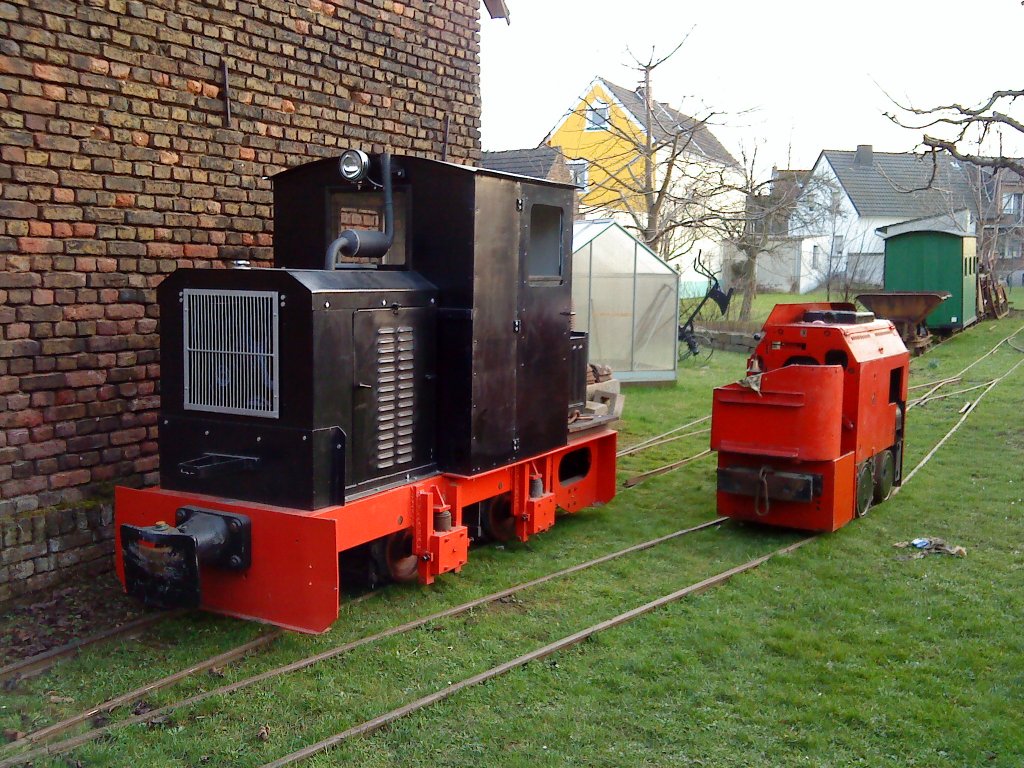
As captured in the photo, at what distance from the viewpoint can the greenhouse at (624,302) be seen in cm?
1600

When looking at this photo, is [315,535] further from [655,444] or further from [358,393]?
[655,444]

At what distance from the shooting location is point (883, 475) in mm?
8977

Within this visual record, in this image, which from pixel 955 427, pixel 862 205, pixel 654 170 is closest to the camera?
pixel 955 427

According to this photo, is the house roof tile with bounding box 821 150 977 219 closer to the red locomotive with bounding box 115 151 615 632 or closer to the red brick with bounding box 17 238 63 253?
the red locomotive with bounding box 115 151 615 632

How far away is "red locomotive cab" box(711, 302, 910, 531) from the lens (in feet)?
25.3

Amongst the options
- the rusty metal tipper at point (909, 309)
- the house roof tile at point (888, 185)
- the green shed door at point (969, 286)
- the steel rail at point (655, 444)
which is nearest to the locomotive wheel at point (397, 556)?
the steel rail at point (655, 444)

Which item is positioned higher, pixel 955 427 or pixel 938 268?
pixel 938 268

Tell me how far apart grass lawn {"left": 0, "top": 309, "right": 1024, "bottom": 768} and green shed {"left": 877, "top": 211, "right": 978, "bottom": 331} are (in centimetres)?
1744

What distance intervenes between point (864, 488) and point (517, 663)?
4319 mm

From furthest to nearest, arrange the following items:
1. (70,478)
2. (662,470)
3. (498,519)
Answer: (662,470) < (498,519) < (70,478)

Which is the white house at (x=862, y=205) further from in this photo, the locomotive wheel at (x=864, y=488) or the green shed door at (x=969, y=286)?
the locomotive wheel at (x=864, y=488)

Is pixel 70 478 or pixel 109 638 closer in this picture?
pixel 109 638

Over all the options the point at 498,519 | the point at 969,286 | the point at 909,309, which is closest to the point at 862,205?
the point at 969,286

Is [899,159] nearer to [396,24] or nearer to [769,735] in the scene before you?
[396,24]
